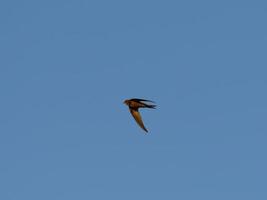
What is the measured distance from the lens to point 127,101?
140 feet

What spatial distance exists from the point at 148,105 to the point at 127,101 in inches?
108

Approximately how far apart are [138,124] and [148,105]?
208 cm

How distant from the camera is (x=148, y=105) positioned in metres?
40.7

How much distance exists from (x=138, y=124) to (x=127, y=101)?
8.71 feet

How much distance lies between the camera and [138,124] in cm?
4138
